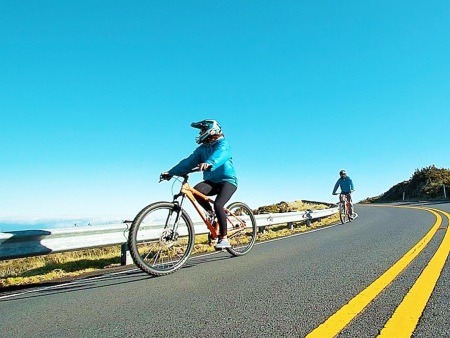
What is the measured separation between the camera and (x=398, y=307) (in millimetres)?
2705

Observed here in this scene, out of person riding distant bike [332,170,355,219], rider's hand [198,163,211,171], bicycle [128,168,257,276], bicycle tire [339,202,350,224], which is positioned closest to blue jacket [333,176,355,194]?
person riding distant bike [332,170,355,219]

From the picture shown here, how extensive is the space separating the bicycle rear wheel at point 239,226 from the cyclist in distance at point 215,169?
28.9 inches

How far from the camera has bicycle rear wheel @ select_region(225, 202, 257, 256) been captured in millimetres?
6649

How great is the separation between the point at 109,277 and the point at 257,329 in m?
3.41

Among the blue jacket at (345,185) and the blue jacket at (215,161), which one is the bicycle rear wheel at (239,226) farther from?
the blue jacket at (345,185)

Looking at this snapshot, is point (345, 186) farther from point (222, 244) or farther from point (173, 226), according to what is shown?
point (173, 226)

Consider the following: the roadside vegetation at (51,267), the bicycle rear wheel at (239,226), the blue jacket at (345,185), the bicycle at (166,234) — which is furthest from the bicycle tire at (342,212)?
the bicycle at (166,234)

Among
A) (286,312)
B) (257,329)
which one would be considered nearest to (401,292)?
(286,312)

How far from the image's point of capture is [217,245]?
18.6 feet

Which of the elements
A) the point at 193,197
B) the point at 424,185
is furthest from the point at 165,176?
the point at 424,185

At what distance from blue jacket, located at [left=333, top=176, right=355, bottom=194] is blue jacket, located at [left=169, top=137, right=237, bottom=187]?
11214 millimetres

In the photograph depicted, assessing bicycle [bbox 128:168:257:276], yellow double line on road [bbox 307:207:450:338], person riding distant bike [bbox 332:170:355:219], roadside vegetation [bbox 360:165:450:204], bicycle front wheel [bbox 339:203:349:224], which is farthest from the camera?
roadside vegetation [bbox 360:165:450:204]

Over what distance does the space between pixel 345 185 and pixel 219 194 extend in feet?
38.4

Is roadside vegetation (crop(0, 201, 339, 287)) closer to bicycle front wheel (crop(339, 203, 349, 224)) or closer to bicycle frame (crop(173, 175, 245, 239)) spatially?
bicycle frame (crop(173, 175, 245, 239))
